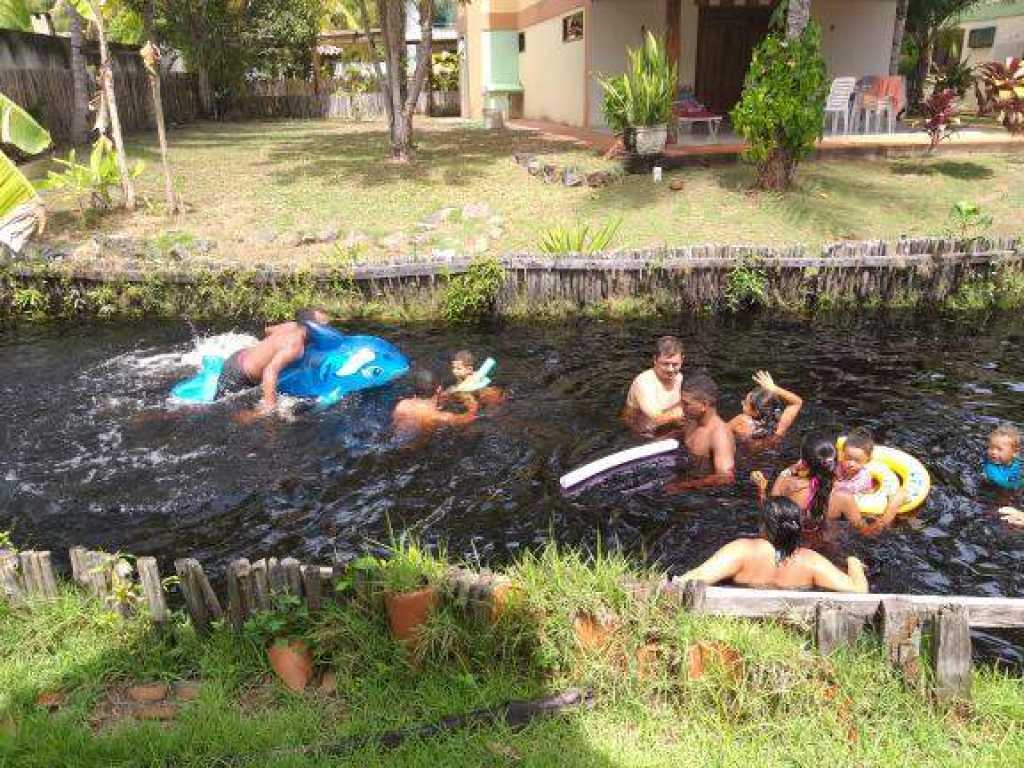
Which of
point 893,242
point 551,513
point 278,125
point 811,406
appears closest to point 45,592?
point 551,513

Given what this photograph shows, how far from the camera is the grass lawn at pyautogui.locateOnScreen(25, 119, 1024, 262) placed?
12.0 metres

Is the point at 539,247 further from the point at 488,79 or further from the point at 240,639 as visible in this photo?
the point at 488,79

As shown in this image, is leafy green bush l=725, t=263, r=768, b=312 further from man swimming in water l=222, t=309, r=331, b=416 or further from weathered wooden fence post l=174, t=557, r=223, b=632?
weathered wooden fence post l=174, t=557, r=223, b=632

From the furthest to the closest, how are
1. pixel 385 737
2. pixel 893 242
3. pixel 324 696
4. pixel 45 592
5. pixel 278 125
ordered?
pixel 278 125
pixel 893 242
pixel 45 592
pixel 324 696
pixel 385 737

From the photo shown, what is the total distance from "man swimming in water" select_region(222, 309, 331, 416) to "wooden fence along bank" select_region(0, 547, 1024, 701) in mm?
3403

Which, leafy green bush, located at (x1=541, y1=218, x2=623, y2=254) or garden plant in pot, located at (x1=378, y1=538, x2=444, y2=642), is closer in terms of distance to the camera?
garden plant in pot, located at (x1=378, y1=538, x2=444, y2=642)

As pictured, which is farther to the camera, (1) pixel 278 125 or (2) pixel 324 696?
(1) pixel 278 125

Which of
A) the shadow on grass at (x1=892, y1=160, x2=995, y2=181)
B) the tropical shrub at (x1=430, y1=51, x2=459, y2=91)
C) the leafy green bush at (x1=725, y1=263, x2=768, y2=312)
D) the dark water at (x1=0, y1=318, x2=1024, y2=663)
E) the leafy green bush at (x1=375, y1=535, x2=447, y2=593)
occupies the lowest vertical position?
the dark water at (x1=0, y1=318, x2=1024, y2=663)

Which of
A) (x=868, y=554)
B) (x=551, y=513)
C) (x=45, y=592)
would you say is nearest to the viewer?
(x=45, y=592)

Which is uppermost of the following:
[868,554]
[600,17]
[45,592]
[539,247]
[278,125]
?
[600,17]

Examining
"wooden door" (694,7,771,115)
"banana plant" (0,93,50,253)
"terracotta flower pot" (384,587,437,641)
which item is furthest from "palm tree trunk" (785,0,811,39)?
"terracotta flower pot" (384,587,437,641)

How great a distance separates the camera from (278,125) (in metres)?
28.4

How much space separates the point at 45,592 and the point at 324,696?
175 cm

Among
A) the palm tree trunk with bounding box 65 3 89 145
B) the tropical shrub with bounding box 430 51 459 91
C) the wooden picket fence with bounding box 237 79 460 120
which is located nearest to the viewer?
the palm tree trunk with bounding box 65 3 89 145
